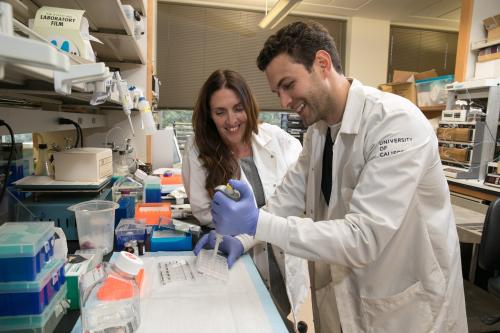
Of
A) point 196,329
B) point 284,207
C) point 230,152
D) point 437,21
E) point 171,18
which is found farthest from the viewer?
point 437,21

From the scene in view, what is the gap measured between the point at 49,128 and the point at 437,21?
18.6ft

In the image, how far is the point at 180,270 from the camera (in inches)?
41.6

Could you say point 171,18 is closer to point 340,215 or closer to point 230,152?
point 230,152

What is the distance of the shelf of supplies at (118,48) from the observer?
1.85 meters

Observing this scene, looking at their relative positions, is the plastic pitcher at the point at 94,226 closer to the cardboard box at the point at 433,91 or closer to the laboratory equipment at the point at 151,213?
the laboratory equipment at the point at 151,213

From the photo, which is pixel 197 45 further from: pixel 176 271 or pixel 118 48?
pixel 176 271

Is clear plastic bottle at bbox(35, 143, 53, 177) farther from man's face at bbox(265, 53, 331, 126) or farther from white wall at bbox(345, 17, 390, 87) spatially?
white wall at bbox(345, 17, 390, 87)

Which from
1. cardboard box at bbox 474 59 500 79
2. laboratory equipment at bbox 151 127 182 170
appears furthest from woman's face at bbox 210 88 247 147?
cardboard box at bbox 474 59 500 79

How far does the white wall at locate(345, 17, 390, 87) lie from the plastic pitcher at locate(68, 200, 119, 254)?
4.70 meters

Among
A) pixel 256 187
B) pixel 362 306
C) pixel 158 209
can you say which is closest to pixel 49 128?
pixel 158 209

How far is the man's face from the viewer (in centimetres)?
107

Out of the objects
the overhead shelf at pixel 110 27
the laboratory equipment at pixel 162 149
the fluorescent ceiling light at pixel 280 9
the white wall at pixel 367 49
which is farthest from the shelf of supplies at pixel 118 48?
the white wall at pixel 367 49

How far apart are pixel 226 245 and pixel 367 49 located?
4763 millimetres

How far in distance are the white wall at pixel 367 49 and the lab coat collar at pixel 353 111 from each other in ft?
14.2
